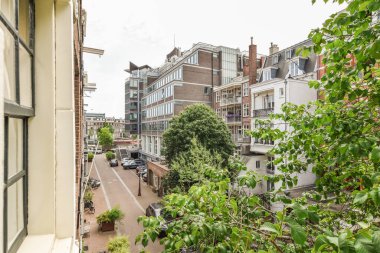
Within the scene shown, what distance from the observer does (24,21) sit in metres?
1.57

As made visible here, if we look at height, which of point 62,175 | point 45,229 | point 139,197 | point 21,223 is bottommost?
point 139,197

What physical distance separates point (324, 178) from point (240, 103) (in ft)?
77.2

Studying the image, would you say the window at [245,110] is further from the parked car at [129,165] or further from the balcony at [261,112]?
the parked car at [129,165]

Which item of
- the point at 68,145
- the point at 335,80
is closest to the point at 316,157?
the point at 335,80

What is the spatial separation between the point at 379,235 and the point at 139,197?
2332 centimetres

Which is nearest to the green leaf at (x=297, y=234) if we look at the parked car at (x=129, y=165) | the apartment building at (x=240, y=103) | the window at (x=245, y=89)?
the apartment building at (x=240, y=103)

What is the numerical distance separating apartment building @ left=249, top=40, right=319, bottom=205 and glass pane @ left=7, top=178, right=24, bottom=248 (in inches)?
699

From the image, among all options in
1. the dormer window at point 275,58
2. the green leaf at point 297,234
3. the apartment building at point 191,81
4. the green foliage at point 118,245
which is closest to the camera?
the green leaf at point 297,234

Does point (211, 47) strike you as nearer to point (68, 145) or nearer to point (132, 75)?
point (132, 75)

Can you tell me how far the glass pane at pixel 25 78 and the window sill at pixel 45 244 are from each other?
93 cm

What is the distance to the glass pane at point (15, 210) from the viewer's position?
4.47 ft

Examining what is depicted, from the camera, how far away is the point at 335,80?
10.1 ft

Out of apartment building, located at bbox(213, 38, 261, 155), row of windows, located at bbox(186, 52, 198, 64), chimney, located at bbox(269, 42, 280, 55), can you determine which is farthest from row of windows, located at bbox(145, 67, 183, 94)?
chimney, located at bbox(269, 42, 280, 55)

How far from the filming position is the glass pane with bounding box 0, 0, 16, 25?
1226 millimetres
